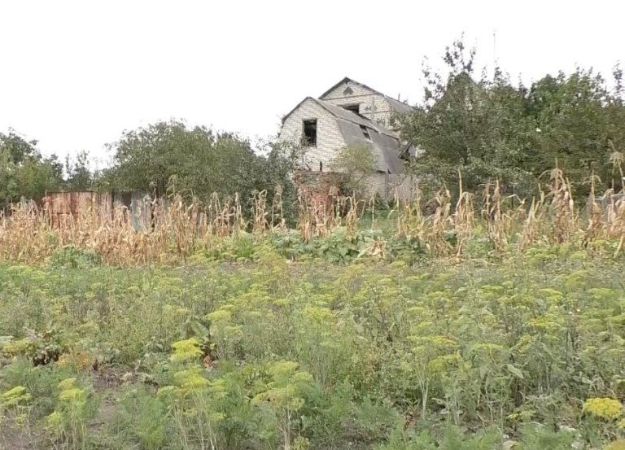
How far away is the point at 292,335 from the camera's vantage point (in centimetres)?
354

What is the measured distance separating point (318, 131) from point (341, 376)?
29355 mm

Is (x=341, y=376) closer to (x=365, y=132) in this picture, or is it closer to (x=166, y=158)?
(x=166, y=158)

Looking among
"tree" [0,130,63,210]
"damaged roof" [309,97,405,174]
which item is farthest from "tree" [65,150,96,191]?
"damaged roof" [309,97,405,174]

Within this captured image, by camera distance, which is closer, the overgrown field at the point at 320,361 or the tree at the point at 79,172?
the overgrown field at the point at 320,361

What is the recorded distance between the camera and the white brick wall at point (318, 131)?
101 ft

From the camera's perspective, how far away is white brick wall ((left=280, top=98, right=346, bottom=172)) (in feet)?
101

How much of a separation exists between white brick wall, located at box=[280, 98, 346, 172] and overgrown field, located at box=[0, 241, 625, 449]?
86.0 feet

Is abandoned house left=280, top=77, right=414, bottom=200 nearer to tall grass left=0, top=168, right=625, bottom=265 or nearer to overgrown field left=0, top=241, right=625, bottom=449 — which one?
tall grass left=0, top=168, right=625, bottom=265

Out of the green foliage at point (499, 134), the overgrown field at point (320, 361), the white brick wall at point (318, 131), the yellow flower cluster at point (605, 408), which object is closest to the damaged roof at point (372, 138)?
the white brick wall at point (318, 131)

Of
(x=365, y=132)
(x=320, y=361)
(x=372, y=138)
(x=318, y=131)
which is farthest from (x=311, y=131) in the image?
(x=320, y=361)

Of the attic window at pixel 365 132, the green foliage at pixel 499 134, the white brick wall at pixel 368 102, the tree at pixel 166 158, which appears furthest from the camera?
the white brick wall at pixel 368 102

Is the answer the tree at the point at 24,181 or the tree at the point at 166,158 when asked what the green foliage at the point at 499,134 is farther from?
the tree at the point at 24,181

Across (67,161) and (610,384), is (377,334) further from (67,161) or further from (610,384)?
(67,161)

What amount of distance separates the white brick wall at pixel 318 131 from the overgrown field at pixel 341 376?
2621 cm
